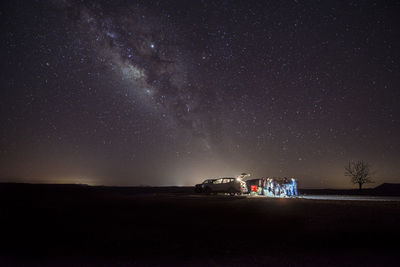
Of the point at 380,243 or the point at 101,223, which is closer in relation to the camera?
the point at 380,243

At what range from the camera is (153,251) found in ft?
21.6

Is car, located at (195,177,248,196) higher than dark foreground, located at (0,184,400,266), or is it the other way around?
car, located at (195,177,248,196)

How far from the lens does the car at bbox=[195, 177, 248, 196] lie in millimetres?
26844

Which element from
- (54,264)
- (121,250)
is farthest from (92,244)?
(54,264)

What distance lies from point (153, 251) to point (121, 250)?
2.61ft

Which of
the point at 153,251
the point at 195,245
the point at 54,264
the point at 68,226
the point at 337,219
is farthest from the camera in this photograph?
the point at 337,219

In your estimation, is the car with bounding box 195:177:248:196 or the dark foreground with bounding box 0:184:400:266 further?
the car with bounding box 195:177:248:196

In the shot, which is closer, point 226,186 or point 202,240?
point 202,240

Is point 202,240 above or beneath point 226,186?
beneath

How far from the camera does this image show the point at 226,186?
27438mm

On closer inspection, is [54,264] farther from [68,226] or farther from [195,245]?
[68,226]

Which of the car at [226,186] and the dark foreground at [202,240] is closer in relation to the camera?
the dark foreground at [202,240]

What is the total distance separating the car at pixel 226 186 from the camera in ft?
88.1

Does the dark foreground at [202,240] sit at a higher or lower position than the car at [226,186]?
lower
